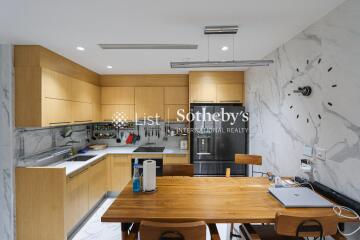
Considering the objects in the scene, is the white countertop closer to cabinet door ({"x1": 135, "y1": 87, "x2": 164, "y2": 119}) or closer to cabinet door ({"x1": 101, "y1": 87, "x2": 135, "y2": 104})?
cabinet door ({"x1": 135, "y1": 87, "x2": 164, "y2": 119})

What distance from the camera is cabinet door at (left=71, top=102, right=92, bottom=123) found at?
133 inches

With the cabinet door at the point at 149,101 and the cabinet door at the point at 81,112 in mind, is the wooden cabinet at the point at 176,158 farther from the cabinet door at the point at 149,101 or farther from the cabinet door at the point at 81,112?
the cabinet door at the point at 81,112

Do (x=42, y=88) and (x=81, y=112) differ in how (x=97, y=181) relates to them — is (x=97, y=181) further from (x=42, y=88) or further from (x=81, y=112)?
(x=42, y=88)

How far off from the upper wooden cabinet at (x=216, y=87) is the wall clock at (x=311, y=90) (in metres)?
1.61

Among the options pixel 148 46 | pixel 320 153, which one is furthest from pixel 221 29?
pixel 320 153

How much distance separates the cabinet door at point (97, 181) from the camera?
11.1 ft

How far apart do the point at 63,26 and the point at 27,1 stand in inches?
17.5

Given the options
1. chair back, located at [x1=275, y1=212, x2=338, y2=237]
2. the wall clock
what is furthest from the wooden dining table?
the wall clock

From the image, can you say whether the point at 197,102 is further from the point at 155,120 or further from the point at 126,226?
the point at 126,226

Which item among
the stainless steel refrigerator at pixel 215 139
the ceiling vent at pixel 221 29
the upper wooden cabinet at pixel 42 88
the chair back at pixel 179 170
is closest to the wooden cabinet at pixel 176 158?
the stainless steel refrigerator at pixel 215 139

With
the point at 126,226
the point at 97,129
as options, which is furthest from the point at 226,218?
the point at 97,129

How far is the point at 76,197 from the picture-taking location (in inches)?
115

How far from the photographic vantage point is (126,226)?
5.25 feet

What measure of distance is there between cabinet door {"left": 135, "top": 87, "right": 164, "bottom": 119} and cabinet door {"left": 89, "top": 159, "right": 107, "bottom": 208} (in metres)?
1.26
